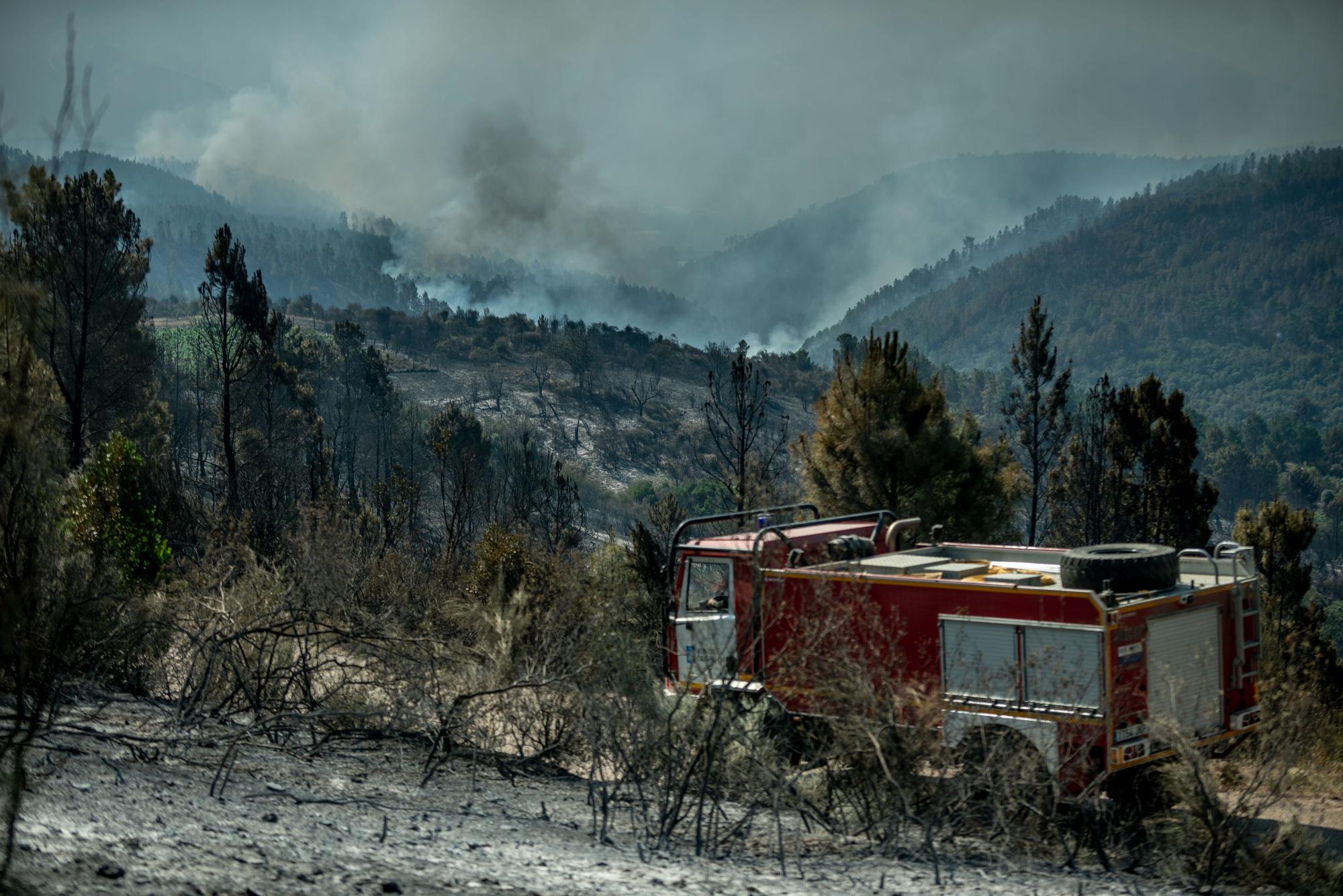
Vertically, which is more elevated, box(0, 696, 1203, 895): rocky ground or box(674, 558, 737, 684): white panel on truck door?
box(674, 558, 737, 684): white panel on truck door

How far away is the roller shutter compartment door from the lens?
26.6 feet

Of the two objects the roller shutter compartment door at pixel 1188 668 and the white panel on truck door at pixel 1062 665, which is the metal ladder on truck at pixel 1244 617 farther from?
the white panel on truck door at pixel 1062 665

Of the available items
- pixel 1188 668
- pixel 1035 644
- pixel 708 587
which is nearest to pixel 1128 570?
pixel 1188 668

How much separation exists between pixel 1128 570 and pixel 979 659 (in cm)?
136

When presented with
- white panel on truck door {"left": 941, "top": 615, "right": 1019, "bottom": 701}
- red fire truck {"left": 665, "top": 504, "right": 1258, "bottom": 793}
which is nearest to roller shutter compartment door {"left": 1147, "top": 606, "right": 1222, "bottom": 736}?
red fire truck {"left": 665, "top": 504, "right": 1258, "bottom": 793}

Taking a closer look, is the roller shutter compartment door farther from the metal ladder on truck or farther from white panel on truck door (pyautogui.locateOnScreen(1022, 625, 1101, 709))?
white panel on truck door (pyautogui.locateOnScreen(1022, 625, 1101, 709))

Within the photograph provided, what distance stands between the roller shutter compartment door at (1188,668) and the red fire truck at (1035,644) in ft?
0.04

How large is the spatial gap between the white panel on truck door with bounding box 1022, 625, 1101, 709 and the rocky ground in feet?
4.79

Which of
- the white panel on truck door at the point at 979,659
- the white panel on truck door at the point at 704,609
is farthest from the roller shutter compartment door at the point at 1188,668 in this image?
the white panel on truck door at the point at 704,609

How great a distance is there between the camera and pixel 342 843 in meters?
5.93

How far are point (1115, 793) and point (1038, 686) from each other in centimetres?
108

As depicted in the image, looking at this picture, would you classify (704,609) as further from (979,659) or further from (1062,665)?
(1062,665)

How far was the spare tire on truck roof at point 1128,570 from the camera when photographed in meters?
8.46

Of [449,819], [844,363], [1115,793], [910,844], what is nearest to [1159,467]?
[844,363]
